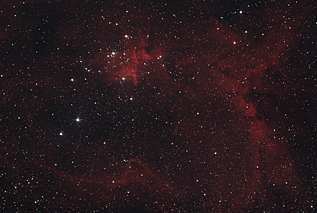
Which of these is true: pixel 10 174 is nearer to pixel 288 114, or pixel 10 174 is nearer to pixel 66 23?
pixel 66 23

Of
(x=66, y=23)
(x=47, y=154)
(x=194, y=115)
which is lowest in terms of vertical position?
(x=47, y=154)

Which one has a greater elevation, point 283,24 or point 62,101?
point 283,24

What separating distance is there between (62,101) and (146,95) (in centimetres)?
27

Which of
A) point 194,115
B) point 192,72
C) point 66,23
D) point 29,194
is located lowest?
point 29,194

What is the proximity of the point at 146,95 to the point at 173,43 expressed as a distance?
0.19 m

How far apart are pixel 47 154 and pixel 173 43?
1.76ft

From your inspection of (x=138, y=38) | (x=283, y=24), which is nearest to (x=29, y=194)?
(x=138, y=38)

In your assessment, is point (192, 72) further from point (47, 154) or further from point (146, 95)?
point (47, 154)

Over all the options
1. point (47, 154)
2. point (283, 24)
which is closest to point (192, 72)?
point (283, 24)

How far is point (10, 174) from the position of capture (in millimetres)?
711

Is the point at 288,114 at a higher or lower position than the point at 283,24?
lower

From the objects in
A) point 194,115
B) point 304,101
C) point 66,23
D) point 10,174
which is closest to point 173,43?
point 194,115

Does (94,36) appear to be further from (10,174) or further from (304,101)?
(304,101)

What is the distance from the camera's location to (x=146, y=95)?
2.37ft
